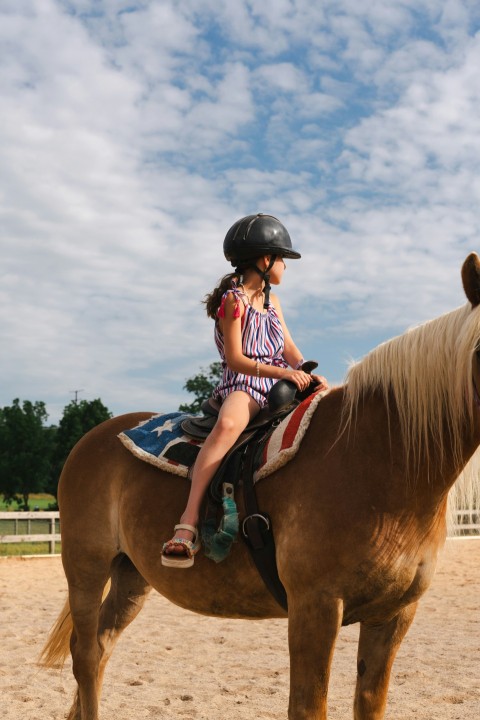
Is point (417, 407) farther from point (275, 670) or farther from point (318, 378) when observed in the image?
point (275, 670)

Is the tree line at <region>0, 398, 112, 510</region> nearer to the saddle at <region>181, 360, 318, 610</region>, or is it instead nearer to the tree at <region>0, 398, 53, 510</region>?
the tree at <region>0, 398, 53, 510</region>

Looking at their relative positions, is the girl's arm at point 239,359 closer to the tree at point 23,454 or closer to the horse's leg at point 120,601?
the horse's leg at point 120,601

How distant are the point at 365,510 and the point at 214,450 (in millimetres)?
822

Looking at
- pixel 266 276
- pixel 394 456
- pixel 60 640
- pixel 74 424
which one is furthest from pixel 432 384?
pixel 74 424

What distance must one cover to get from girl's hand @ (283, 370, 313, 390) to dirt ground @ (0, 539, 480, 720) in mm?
1353

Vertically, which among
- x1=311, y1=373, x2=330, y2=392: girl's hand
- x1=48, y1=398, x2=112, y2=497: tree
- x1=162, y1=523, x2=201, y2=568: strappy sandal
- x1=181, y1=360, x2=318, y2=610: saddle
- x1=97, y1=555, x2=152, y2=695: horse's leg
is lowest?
x1=97, y1=555, x2=152, y2=695: horse's leg

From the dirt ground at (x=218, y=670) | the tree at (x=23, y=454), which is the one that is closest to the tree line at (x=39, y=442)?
the tree at (x=23, y=454)

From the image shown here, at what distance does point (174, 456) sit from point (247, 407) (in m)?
0.49

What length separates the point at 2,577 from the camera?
14.3m

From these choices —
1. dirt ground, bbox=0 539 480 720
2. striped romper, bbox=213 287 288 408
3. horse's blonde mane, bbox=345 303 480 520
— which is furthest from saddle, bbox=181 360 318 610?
dirt ground, bbox=0 539 480 720

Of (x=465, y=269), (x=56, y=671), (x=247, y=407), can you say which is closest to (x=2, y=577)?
(x=56, y=671)

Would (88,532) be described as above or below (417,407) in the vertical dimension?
below

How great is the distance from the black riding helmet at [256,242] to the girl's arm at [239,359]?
10.3 inches

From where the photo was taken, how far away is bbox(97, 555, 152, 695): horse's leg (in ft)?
13.9
